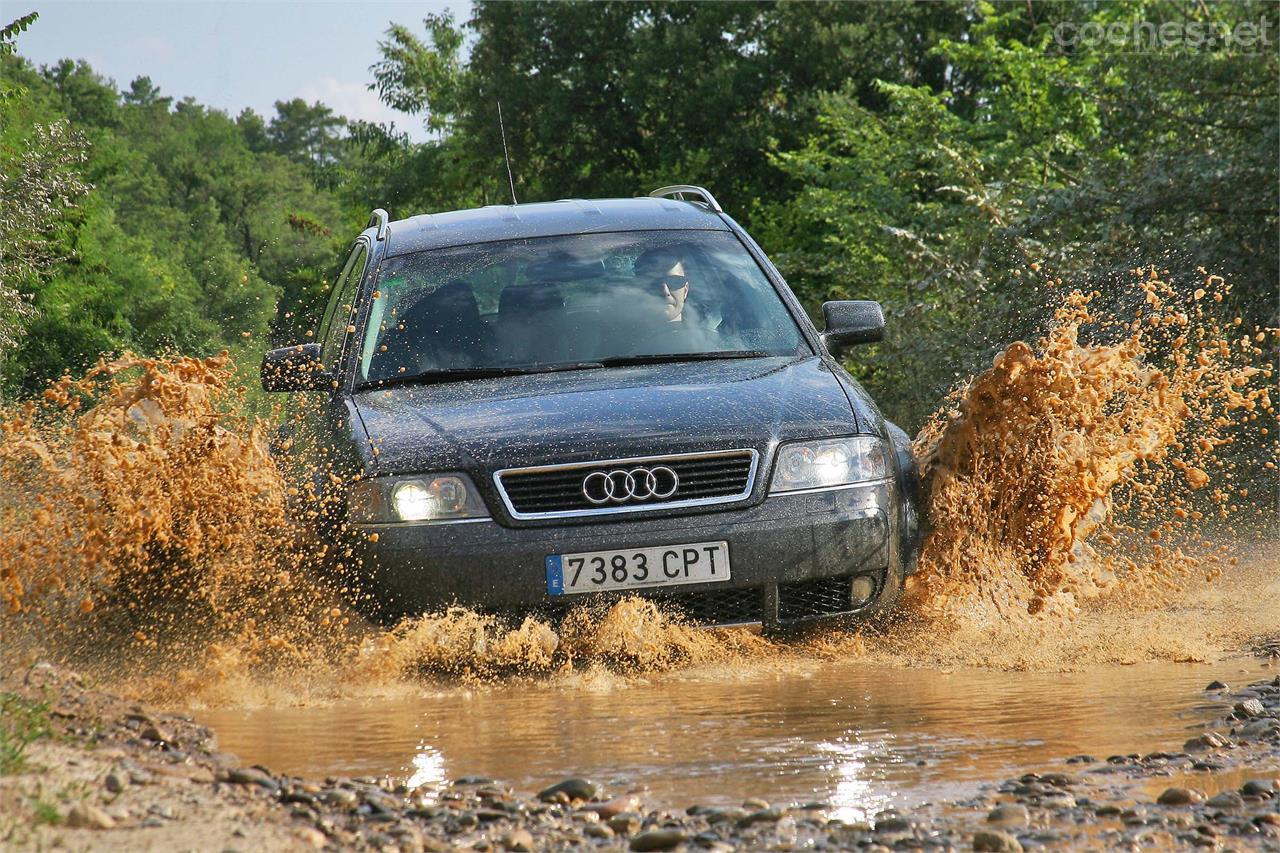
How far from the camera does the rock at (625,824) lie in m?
3.74

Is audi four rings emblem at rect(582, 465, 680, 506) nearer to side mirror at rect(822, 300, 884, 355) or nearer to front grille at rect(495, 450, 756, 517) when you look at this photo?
front grille at rect(495, 450, 756, 517)

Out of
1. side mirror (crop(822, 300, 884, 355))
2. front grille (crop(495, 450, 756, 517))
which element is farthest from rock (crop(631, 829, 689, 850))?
side mirror (crop(822, 300, 884, 355))

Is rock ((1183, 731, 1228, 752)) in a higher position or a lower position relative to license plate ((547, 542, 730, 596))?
lower

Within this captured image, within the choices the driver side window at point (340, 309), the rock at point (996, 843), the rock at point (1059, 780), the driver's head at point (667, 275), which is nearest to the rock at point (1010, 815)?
the rock at point (996, 843)

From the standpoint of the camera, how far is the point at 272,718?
5160 mm

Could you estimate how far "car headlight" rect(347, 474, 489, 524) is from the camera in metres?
5.51

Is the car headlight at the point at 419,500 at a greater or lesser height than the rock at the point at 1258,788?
greater

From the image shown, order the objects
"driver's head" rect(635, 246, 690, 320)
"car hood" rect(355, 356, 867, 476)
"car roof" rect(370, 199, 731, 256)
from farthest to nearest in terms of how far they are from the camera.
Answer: "car roof" rect(370, 199, 731, 256) → "driver's head" rect(635, 246, 690, 320) → "car hood" rect(355, 356, 867, 476)

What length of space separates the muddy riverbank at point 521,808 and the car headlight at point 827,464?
1556 mm

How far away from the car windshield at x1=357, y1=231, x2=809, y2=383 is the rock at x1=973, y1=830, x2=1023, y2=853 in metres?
3.32

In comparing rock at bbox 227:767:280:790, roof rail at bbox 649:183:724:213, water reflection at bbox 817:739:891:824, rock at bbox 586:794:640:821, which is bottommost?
water reflection at bbox 817:739:891:824

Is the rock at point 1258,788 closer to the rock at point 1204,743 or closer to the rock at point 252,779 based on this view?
the rock at point 1204,743

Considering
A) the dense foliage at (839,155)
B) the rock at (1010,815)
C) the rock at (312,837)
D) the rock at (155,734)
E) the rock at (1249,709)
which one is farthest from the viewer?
the dense foliage at (839,155)

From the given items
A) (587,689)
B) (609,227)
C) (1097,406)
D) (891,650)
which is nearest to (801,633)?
(891,650)
